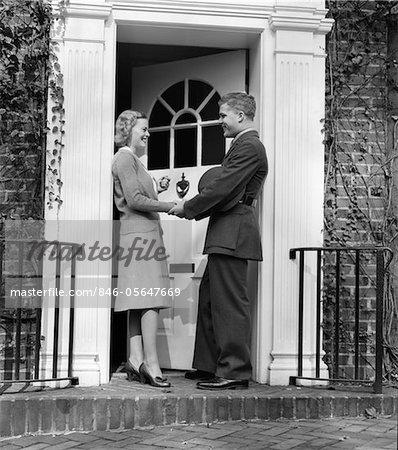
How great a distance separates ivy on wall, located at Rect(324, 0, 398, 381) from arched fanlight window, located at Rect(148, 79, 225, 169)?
0.86m

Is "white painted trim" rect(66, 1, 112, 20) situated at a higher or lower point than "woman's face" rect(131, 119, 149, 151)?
higher

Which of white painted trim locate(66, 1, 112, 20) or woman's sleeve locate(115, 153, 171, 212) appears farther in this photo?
white painted trim locate(66, 1, 112, 20)

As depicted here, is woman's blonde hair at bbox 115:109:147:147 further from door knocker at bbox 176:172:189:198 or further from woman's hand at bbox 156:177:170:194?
door knocker at bbox 176:172:189:198

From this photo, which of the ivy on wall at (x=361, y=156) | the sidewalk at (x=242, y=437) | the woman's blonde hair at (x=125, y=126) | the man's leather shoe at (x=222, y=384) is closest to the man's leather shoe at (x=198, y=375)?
the man's leather shoe at (x=222, y=384)

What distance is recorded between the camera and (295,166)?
514 centimetres

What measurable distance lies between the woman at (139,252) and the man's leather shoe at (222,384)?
9.4 inches

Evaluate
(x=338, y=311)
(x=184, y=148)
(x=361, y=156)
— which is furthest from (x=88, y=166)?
(x=361, y=156)

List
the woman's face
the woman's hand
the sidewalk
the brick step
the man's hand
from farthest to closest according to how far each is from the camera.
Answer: the woman's hand < the woman's face < the man's hand < the brick step < the sidewalk

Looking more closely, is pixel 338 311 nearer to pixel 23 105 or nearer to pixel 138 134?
pixel 138 134

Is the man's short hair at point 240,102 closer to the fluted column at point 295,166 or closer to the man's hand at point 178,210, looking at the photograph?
the fluted column at point 295,166

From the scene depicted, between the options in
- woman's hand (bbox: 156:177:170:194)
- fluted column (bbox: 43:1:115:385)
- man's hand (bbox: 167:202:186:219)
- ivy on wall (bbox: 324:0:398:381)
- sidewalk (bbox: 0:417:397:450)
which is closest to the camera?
sidewalk (bbox: 0:417:397:450)

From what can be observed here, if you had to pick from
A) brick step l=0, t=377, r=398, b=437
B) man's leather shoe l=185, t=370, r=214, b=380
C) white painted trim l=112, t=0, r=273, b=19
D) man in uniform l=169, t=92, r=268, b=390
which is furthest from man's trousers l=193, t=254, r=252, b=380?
white painted trim l=112, t=0, r=273, b=19

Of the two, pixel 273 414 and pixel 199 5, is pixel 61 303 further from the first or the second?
pixel 199 5

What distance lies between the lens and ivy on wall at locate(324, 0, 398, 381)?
5.43 m
